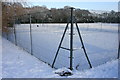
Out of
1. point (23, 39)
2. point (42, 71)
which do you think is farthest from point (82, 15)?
point (23, 39)

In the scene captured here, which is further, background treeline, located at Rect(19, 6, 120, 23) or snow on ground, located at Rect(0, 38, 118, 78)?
background treeline, located at Rect(19, 6, 120, 23)

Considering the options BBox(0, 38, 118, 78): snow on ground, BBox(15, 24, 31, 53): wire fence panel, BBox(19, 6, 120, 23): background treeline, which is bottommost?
BBox(0, 38, 118, 78): snow on ground

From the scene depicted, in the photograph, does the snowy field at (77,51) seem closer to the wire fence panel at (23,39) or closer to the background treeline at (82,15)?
the wire fence panel at (23,39)

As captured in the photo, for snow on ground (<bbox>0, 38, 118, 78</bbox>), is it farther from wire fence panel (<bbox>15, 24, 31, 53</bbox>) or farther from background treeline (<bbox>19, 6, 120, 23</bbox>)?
wire fence panel (<bbox>15, 24, 31, 53</bbox>)

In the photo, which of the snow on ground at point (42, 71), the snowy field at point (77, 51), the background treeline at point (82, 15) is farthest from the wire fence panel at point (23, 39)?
the snow on ground at point (42, 71)

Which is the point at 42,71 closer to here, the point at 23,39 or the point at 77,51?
the point at 77,51

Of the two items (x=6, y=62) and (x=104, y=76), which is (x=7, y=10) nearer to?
(x=6, y=62)

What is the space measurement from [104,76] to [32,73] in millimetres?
1613

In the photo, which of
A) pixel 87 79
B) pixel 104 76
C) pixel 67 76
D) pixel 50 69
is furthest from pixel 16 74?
pixel 104 76

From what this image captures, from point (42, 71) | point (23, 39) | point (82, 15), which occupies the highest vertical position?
point (82, 15)

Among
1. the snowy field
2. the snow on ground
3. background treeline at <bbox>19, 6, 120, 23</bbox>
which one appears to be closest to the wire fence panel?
the snowy field

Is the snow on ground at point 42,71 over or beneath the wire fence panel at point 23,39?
beneath

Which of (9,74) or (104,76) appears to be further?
(9,74)

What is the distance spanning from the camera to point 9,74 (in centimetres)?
449
